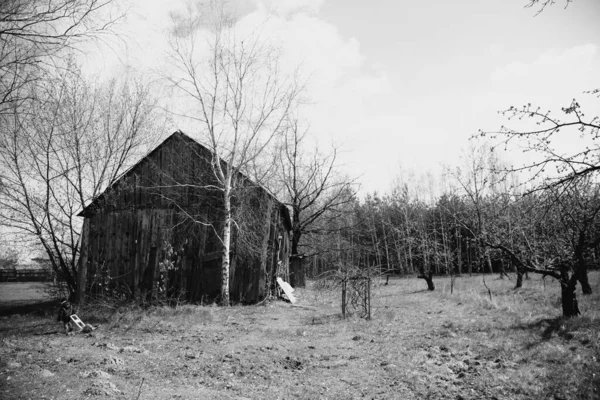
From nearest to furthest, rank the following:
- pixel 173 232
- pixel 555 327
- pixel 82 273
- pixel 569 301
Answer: pixel 555 327 < pixel 569 301 < pixel 82 273 < pixel 173 232

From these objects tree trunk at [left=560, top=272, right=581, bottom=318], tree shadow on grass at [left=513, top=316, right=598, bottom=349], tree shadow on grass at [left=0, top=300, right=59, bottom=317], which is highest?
tree trunk at [left=560, top=272, right=581, bottom=318]

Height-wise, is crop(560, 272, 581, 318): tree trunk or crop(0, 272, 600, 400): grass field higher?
crop(560, 272, 581, 318): tree trunk

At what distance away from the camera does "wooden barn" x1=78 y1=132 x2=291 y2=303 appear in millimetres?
14547

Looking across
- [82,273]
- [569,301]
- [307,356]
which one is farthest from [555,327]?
[82,273]

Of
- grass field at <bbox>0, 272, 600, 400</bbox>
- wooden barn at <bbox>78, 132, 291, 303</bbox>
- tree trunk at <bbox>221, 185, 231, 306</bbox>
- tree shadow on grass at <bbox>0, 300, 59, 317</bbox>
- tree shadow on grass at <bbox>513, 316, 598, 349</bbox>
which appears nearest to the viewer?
grass field at <bbox>0, 272, 600, 400</bbox>

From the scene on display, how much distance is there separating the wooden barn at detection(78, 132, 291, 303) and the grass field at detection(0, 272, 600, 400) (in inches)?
95.1

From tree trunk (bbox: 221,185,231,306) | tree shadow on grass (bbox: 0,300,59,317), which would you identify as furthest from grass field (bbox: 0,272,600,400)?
tree shadow on grass (bbox: 0,300,59,317)

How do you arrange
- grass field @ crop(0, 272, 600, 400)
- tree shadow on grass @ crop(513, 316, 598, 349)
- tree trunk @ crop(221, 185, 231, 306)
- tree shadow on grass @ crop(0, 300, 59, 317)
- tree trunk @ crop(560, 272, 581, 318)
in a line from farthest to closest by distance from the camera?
tree shadow on grass @ crop(0, 300, 59, 317)
tree trunk @ crop(221, 185, 231, 306)
tree trunk @ crop(560, 272, 581, 318)
tree shadow on grass @ crop(513, 316, 598, 349)
grass field @ crop(0, 272, 600, 400)

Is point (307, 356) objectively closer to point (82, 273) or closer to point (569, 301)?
point (569, 301)

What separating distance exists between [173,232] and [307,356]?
9.04 m

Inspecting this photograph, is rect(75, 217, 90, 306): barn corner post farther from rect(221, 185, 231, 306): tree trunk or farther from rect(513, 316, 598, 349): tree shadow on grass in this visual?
rect(513, 316, 598, 349): tree shadow on grass

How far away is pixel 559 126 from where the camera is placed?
471 cm

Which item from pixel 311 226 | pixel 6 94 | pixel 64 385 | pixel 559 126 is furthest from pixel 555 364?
pixel 311 226

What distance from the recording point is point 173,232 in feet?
48.4
